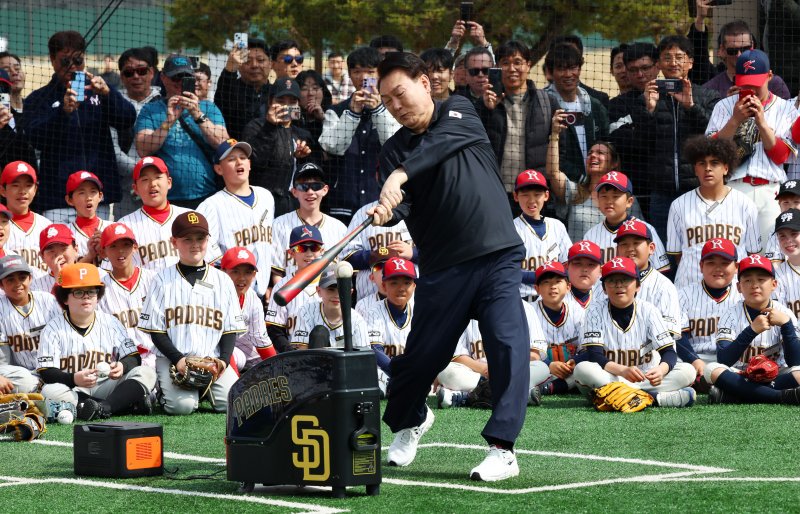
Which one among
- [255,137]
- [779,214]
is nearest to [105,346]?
[255,137]

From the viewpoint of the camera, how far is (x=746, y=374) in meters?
8.68

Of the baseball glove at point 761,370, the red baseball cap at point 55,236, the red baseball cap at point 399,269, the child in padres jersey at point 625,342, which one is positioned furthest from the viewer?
the red baseball cap at point 55,236

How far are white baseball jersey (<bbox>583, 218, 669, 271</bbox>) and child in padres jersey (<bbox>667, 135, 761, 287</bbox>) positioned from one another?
0.32ft

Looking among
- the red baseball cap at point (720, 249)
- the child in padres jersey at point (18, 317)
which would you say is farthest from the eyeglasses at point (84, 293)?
the red baseball cap at point (720, 249)

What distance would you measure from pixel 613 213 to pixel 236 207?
3125 millimetres

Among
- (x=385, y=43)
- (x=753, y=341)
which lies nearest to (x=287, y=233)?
(x=385, y=43)

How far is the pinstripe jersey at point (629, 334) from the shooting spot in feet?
29.7

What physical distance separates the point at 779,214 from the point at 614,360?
2144 millimetres

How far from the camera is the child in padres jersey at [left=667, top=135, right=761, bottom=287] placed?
10.1 m

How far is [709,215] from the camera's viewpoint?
1008 centimetres

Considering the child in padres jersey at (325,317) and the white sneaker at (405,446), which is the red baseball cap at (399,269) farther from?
the white sneaker at (405,446)

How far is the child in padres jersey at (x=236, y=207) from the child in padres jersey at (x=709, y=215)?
3403mm

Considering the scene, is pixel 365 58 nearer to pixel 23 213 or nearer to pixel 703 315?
pixel 23 213

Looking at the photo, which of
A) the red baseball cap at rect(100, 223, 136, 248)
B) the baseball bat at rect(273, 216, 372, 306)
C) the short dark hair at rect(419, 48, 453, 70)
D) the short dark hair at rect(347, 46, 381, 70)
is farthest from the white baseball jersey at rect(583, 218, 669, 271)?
the baseball bat at rect(273, 216, 372, 306)
